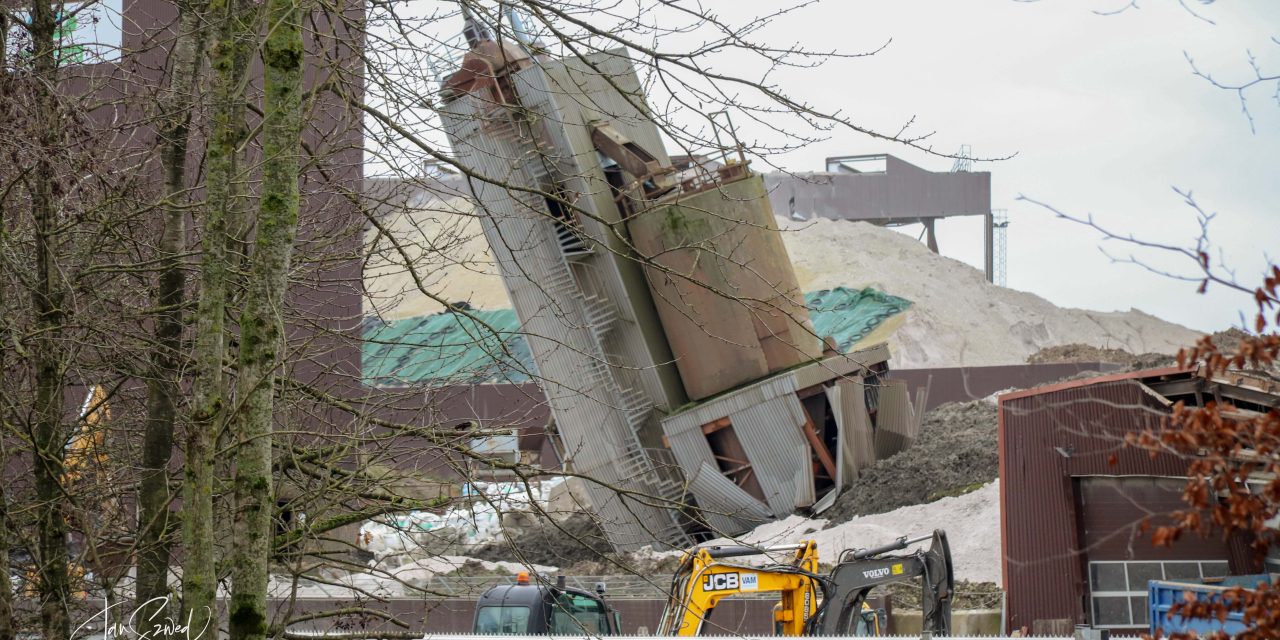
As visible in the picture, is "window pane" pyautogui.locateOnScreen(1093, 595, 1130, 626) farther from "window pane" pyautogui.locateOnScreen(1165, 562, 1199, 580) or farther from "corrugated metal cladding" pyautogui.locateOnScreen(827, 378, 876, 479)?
"corrugated metal cladding" pyautogui.locateOnScreen(827, 378, 876, 479)

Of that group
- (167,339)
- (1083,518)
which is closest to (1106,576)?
(1083,518)

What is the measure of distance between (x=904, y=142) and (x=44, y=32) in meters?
5.10

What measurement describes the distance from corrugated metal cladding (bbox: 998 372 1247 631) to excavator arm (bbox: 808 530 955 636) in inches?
138

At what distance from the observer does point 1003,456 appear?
58.9 feet

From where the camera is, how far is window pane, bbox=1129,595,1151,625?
16.6 m

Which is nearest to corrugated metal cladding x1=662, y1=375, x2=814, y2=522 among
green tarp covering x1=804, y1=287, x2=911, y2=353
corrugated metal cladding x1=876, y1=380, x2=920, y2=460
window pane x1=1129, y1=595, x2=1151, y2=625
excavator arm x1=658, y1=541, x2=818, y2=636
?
corrugated metal cladding x1=876, y1=380, x2=920, y2=460

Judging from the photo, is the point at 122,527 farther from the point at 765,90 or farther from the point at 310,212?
the point at 765,90

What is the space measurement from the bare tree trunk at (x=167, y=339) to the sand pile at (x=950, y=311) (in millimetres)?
56542

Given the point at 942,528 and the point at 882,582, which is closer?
the point at 882,582

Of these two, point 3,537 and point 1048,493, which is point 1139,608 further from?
point 3,537

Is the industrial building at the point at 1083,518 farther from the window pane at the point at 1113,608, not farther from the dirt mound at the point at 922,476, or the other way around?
the dirt mound at the point at 922,476

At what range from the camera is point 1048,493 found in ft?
56.7

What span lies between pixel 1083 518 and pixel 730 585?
21.2 ft

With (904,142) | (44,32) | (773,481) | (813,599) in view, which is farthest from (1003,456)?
(44,32)
